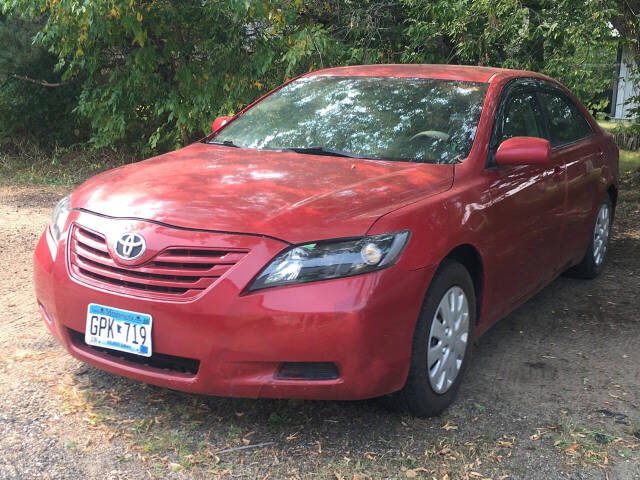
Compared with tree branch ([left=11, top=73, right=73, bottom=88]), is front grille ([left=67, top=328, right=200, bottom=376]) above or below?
below

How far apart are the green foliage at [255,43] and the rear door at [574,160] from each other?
2.29 metres

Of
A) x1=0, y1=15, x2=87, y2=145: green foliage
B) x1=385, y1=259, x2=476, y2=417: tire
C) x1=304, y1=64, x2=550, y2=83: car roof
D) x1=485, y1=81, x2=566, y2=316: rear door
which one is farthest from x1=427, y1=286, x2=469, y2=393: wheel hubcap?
x1=0, y1=15, x2=87, y2=145: green foliage

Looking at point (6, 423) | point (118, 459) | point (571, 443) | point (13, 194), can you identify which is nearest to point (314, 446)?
point (118, 459)

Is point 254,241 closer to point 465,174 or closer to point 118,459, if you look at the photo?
point 118,459

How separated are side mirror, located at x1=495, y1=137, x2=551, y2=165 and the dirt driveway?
1120mm

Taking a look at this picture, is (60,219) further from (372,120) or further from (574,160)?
(574,160)

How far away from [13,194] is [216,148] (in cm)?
574

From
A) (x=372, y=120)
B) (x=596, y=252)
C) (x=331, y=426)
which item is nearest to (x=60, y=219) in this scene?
(x=331, y=426)

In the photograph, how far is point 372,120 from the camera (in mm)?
4332

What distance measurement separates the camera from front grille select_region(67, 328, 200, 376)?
3174 millimetres

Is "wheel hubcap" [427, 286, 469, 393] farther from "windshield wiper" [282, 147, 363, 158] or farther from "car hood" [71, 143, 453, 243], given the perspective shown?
"windshield wiper" [282, 147, 363, 158]

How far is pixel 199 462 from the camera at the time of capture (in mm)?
3133

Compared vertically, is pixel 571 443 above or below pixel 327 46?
below

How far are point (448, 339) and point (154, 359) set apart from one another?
1306 mm
